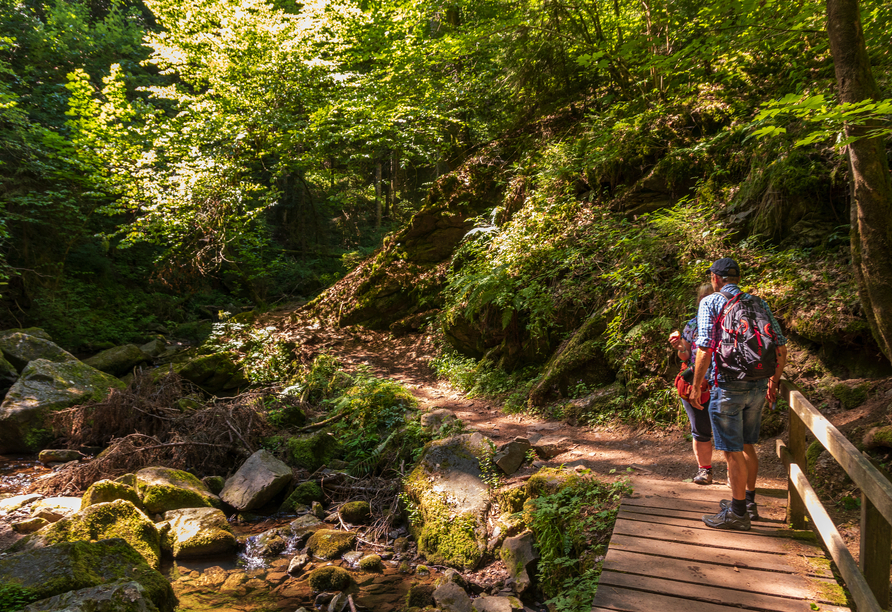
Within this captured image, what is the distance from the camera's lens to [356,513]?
23.7 ft

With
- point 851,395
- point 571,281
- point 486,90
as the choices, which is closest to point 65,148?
point 486,90

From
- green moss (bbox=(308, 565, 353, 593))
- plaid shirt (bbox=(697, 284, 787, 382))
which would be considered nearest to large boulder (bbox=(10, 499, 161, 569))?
green moss (bbox=(308, 565, 353, 593))

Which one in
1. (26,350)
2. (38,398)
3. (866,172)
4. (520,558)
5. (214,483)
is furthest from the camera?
(26,350)

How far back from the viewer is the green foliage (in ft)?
14.3

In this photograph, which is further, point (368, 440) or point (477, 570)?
point (368, 440)

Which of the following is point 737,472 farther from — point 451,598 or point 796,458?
point 451,598

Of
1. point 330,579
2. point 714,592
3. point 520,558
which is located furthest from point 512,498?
point 714,592

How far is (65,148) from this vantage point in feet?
48.2

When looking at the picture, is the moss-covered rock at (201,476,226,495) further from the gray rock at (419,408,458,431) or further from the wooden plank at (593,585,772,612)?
the wooden plank at (593,585,772,612)

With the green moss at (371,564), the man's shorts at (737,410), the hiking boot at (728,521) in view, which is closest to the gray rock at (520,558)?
the green moss at (371,564)

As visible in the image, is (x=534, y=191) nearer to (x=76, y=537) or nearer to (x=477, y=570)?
(x=477, y=570)

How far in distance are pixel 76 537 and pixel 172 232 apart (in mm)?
10755

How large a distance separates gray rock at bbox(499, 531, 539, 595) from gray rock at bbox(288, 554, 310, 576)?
2651mm

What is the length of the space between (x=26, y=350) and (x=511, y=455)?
46.2 feet
